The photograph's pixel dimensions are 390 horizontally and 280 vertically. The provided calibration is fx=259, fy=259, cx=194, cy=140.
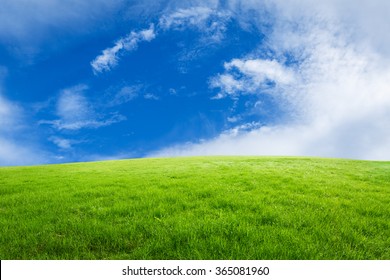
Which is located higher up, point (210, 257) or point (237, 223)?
point (237, 223)

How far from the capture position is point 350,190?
1258cm

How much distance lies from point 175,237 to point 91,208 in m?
4.33

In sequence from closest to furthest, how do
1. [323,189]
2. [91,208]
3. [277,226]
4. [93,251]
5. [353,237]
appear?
[93,251] → [353,237] → [277,226] → [91,208] → [323,189]

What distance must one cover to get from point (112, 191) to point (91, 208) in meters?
2.99

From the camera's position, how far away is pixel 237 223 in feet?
23.1

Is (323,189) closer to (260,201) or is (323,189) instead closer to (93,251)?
(260,201)

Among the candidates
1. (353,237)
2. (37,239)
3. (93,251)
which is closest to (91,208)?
(37,239)
